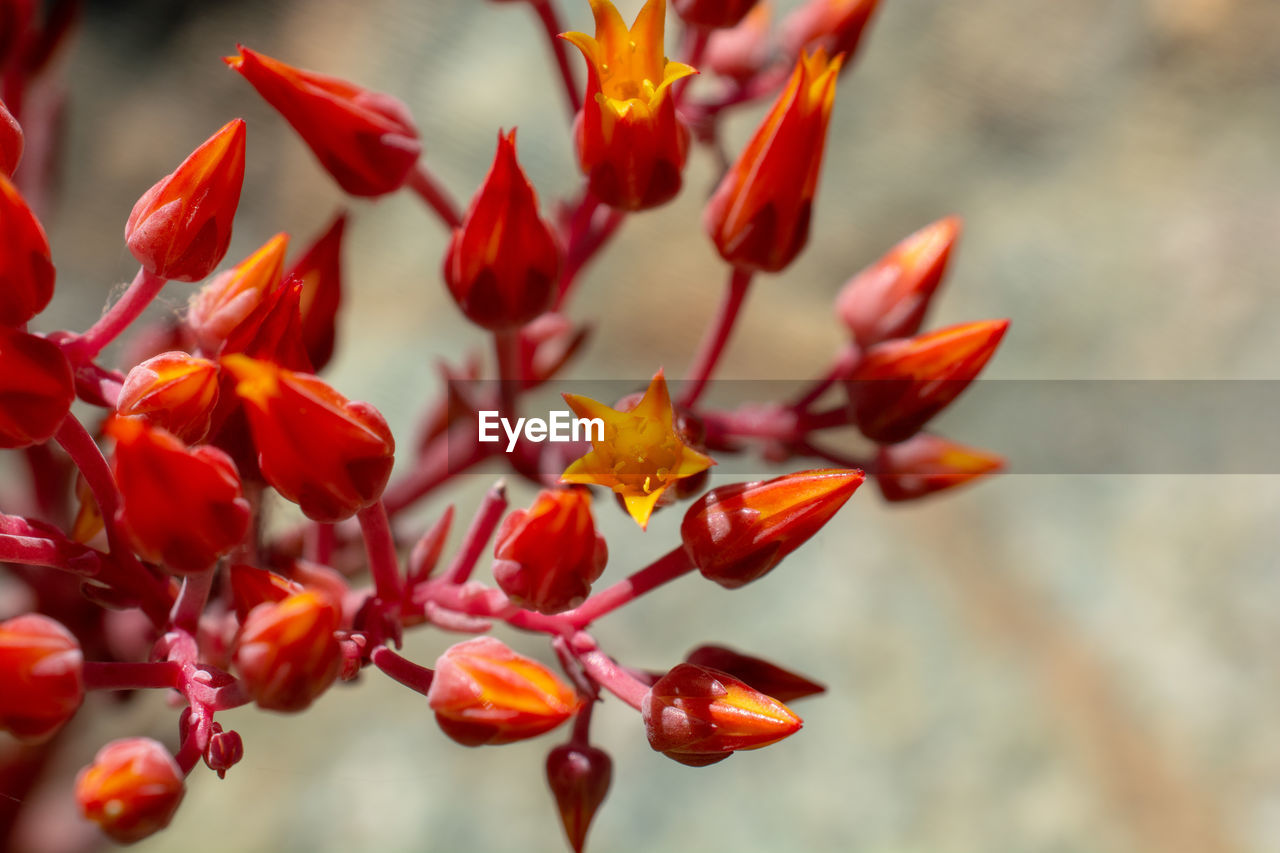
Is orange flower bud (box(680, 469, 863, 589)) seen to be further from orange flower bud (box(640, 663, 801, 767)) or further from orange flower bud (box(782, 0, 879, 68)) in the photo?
orange flower bud (box(782, 0, 879, 68))

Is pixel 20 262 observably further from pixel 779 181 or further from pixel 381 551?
pixel 779 181

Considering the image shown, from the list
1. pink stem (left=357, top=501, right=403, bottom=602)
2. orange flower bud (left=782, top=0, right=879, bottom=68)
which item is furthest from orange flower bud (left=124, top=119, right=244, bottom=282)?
orange flower bud (left=782, top=0, right=879, bottom=68)

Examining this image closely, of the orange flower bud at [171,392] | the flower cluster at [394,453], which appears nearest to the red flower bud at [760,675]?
the flower cluster at [394,453]

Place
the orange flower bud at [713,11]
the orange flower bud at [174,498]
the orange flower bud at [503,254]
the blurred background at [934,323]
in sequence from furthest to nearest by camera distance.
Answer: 1. the blurred background at [934,323]
2. the orange flower bud at [713,11]
3. the orange flower bud at [503,254]
4. the orange flower bud at [174,498]

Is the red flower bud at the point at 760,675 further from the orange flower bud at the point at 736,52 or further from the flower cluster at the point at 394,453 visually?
the orange flower bud at the point at 736,52

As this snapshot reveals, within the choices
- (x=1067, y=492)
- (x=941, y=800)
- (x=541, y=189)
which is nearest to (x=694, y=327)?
(x=541, y=189)
